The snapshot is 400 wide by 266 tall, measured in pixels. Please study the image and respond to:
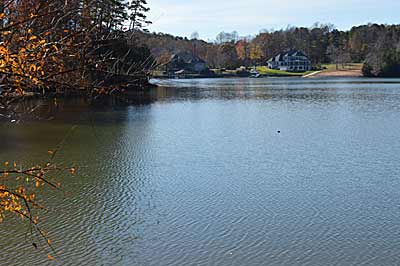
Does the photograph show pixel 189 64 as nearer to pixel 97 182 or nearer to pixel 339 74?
pixel 339 74

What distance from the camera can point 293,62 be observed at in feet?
276

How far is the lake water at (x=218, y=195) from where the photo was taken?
274 inches

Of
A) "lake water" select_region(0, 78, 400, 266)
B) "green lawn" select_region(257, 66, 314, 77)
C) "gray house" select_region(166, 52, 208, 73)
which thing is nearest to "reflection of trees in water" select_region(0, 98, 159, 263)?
"lake water" select_region(0, 78, 400, 266)

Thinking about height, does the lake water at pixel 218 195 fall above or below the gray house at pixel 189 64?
below

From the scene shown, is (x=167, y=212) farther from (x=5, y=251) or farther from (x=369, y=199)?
(x=369, y=199)

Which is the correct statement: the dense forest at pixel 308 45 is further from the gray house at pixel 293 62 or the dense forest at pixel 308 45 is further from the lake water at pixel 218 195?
the lake water at pixel 218 195

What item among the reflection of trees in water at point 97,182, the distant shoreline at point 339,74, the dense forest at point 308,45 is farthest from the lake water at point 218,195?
the dense forest at point 308,45

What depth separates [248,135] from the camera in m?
16.4

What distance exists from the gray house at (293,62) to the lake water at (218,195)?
66.9 meters

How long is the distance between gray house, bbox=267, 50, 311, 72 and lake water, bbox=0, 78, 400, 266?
6691 cm

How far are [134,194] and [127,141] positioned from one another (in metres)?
5.89

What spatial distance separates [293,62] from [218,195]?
7724 cm

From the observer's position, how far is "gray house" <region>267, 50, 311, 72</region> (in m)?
83.9

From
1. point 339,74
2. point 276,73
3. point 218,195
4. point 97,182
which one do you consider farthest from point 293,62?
point 218,195
